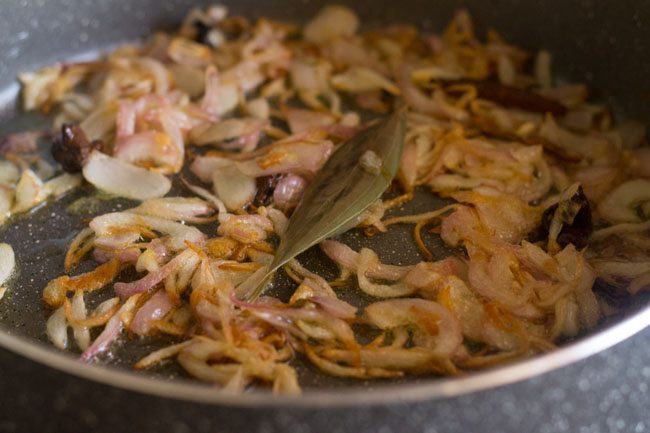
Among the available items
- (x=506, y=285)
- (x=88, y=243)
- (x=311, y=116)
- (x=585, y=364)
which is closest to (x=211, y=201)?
(x=88, y=243)

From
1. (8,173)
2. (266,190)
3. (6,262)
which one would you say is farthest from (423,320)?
(8,173)

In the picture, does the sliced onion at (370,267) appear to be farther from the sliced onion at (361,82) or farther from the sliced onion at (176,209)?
the sliced onion at (361,82)

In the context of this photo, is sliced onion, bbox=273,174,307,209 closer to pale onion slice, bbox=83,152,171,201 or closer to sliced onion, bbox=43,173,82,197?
pale onion slice, bbox=83,152,171,201

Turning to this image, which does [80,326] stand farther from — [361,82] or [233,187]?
[361,82]

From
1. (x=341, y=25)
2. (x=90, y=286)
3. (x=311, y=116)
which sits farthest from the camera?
(x=341, y=25)

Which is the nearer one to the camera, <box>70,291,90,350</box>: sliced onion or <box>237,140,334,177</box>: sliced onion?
<box>70,291,90,350</box>: sliced onion

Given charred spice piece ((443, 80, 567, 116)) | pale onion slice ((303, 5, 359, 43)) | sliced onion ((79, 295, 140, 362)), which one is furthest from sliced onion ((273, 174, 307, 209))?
pale onion slice ((303, 5, 359, 43))

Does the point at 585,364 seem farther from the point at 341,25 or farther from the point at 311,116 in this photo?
the point at 341,25
